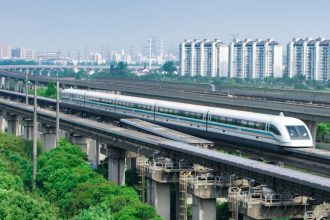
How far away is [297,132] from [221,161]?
850 centimetres

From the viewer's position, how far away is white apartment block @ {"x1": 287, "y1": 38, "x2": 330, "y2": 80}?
6978 inches

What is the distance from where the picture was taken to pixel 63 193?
40625 mm

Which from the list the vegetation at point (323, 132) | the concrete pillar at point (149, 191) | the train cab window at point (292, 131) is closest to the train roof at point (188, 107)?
the train cab window at point (292, 131)

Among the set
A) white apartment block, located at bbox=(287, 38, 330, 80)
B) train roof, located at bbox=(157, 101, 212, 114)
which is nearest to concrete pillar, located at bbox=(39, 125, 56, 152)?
train roof, located at bbox=(157, 101, 212, 114)

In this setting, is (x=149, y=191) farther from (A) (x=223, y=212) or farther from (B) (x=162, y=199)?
(A) (x=223, y=212)

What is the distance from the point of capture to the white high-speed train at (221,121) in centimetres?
3959

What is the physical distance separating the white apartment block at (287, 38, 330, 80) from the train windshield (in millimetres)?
140054

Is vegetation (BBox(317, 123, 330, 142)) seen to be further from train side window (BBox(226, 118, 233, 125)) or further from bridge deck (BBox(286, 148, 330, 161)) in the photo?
bridge deck (BBox(286, 148, 330, 161))

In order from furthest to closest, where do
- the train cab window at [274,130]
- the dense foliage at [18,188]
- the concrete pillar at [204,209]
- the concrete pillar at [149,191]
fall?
the train cab window at [274,130] → the concrete pillar at [149,191] → the concrete pillar at [204,209] → the dense foliage at [18,188]

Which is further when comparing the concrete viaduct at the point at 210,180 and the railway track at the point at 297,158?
the railway track at the point at 297,158

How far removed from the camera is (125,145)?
45.0 metres

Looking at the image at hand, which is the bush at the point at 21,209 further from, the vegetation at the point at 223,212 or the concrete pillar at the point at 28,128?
the concrete pillar at the point at 28,128

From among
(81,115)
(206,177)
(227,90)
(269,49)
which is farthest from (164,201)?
(269,49)

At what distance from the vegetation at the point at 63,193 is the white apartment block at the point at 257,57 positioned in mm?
138860
